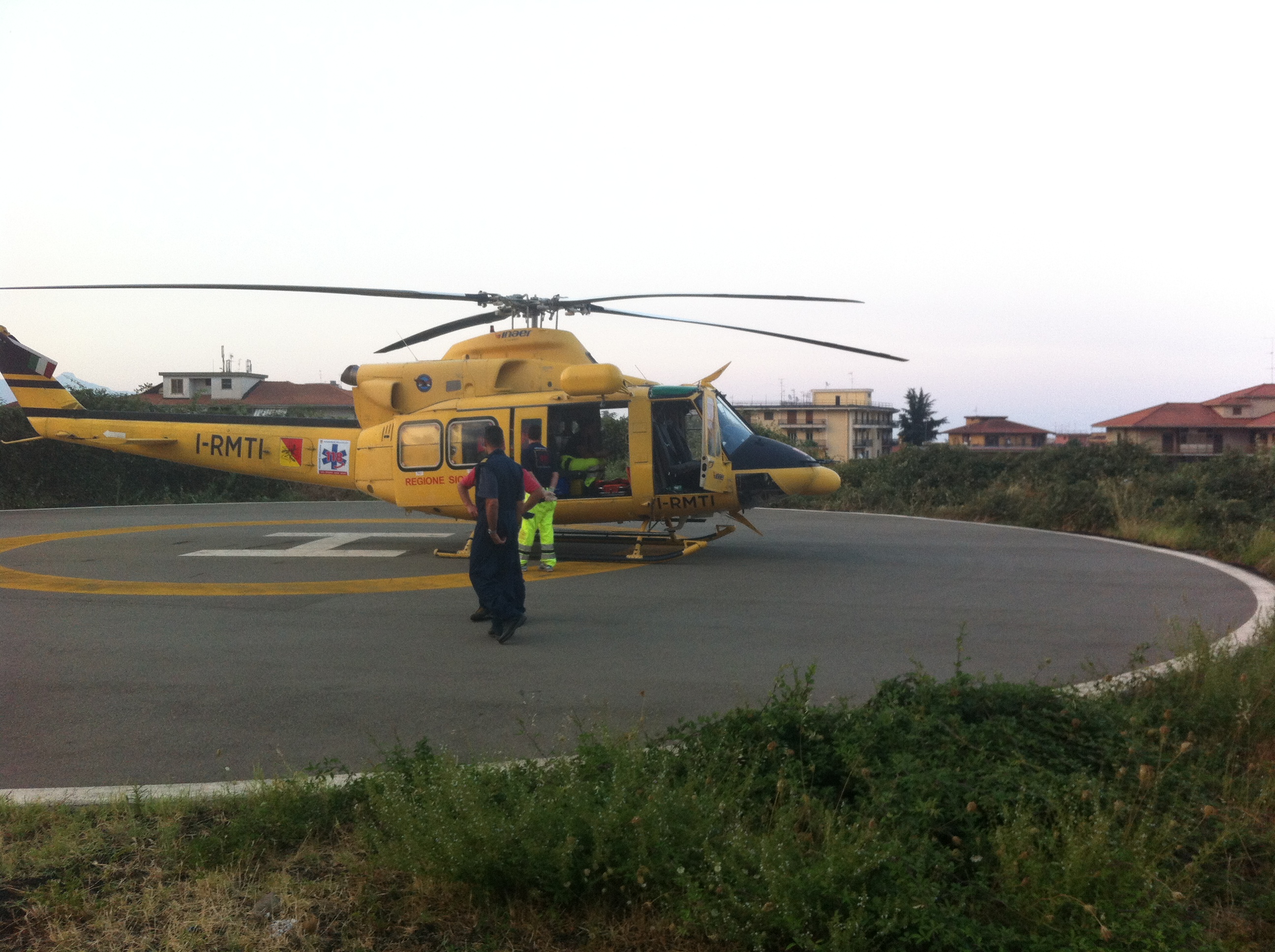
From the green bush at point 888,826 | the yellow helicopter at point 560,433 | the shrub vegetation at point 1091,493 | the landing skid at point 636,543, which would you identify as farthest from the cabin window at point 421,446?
the shrub vegetation at point 1091,493

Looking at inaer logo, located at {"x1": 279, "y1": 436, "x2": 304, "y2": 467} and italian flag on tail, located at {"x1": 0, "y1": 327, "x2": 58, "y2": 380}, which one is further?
italian flag on tail, located at {"x1": 0, "y1": 327, "x2": 58, "y2": 380}

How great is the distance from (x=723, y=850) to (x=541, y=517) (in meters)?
8.84

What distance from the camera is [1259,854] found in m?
3.80

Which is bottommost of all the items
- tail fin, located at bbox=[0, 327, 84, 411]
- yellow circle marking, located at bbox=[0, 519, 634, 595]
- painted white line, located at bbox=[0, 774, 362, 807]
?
painted white line, located at bbox=[0, 774, 362, 807]

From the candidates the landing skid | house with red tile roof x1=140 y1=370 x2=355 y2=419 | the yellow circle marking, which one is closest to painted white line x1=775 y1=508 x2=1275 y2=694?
the landing skid

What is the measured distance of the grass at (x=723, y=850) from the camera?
3.20 meters

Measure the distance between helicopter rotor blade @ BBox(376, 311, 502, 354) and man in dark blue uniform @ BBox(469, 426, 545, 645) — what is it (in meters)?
4.71

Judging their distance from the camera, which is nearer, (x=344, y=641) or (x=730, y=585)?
(x=344, y=641)

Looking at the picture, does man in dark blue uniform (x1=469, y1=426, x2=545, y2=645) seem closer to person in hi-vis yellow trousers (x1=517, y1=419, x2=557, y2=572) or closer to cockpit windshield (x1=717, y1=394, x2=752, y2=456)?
person in hi-vis yellow trousers (x1=517, y1=419, x2=557, y2=572)

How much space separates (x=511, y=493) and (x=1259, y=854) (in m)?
5.99

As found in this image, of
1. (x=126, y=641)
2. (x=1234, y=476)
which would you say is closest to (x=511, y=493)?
(x=126, y=641)

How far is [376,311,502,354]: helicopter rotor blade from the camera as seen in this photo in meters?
12.7

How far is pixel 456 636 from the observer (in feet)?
26.8

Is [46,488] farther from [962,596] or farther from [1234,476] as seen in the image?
[1234,476]
